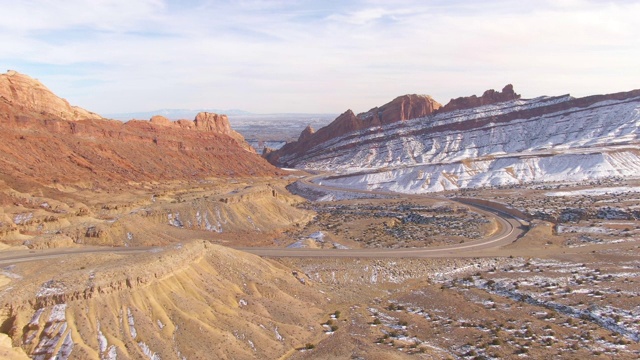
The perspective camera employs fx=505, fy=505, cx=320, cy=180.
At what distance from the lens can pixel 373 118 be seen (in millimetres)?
175250

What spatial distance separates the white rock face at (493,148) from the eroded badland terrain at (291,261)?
8.59 feet

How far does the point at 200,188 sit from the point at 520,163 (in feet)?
236

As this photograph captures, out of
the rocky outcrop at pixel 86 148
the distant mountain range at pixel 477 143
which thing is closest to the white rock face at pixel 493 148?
the distant mountain range at pixel 477 143

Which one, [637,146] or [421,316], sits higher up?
[637,146]

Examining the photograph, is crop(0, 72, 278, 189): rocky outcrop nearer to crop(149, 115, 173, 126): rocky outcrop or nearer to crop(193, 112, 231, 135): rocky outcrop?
crop(149, 115, 173, 126): rocky outcrop

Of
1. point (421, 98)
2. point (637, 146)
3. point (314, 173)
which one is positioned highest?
point (421, 98)

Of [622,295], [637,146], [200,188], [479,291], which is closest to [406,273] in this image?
[479,291]

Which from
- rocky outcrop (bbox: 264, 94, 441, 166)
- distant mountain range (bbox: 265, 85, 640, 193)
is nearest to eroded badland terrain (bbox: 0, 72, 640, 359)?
distant mountain range (bbox: 265, 85, 640, 193)

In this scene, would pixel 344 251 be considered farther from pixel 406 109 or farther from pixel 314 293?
pixel 406 109

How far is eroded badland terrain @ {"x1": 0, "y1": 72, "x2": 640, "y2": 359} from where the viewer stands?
29.9 metres

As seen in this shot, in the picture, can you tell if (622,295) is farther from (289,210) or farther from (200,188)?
(200,188)

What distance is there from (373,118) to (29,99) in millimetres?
105565

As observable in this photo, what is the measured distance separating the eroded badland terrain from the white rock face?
262 centimetres

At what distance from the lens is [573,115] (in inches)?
5714
